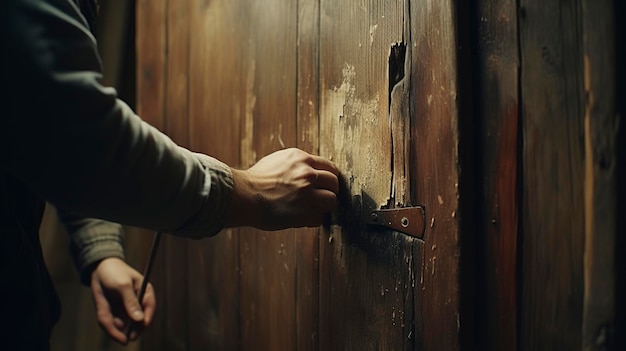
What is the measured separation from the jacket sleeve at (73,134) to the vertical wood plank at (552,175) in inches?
15.2

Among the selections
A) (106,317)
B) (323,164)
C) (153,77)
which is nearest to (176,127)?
(153,77)

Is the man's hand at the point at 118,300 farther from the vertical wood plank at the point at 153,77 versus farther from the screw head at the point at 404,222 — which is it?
the screw head at the point at 404,222

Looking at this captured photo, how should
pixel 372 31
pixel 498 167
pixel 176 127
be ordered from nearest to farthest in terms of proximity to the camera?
pixel 498 167, pixel 372 31, pixel 176 127

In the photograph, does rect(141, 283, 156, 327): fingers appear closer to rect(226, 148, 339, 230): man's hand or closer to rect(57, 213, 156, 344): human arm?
rect(57, 213, 156, 344): human arm

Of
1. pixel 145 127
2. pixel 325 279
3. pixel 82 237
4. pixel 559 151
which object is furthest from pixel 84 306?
pixel 559 151

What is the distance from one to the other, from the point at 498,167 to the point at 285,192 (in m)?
0.27

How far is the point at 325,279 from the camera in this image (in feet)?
2.80

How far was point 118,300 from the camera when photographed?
1.05 m

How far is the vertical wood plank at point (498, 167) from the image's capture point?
646 mm

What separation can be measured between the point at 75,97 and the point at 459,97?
1.39ft

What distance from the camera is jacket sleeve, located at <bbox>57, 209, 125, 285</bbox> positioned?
1.07 metres

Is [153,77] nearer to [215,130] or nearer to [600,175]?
[215,130]

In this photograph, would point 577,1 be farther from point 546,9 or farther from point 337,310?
point 337,310

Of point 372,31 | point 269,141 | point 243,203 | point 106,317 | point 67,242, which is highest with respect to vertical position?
point 372,31
